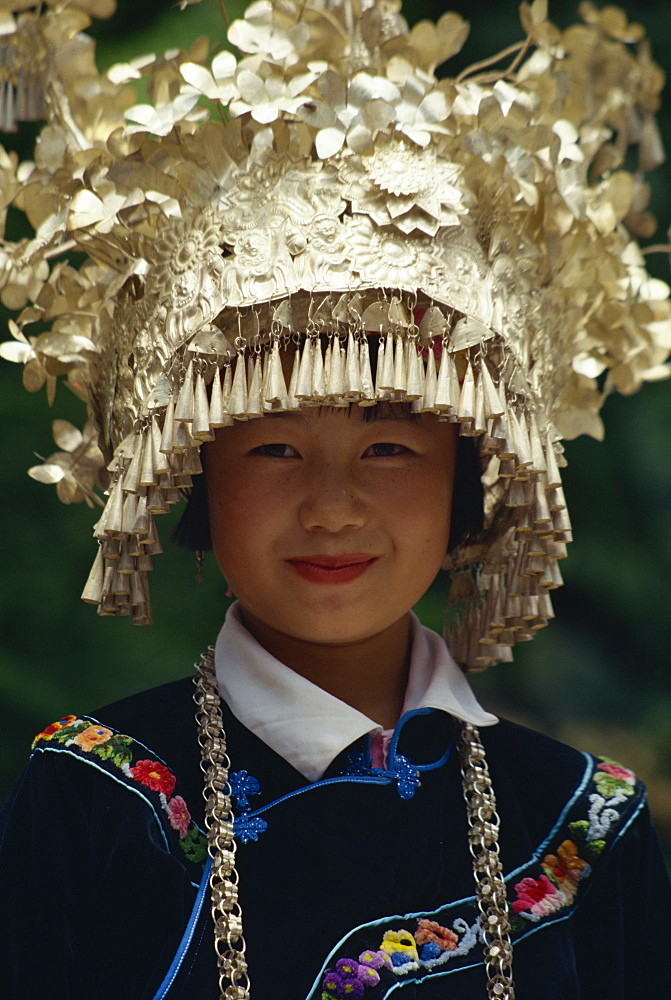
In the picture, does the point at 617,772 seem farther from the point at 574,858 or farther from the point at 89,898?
the point at 89,898

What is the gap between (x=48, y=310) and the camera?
5.44ft

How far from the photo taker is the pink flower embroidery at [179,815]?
143 cm

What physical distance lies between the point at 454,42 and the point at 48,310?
684mm

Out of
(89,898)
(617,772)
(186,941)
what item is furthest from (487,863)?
(89,898)

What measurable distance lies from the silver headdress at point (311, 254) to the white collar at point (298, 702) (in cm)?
13

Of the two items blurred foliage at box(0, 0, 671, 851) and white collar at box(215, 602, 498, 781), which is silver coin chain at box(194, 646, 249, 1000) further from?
blurred foliage at box(0, 0, 671, 851)

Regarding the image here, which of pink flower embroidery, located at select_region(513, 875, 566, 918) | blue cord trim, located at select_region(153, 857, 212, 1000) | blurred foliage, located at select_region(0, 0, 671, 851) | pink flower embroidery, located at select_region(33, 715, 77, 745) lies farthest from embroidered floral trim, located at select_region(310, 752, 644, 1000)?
blurred foliage, located at select_region(0, 0, 671, 851)

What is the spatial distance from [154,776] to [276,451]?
0.43m

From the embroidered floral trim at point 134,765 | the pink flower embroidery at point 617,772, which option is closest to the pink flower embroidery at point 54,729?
the embroidered floral trim at point 134,765

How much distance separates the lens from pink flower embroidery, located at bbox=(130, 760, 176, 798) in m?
1.45

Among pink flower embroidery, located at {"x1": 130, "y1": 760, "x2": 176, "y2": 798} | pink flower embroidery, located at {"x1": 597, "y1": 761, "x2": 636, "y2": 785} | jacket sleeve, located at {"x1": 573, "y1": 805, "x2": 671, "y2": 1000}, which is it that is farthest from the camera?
pink flower embroidery, located at {"x1": 597, "y1": 761, "x2": 636, "y2": 785}

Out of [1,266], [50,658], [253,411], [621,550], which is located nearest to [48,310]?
[1,266]

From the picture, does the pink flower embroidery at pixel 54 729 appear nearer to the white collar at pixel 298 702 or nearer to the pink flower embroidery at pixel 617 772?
the white collar at pixel 298 702

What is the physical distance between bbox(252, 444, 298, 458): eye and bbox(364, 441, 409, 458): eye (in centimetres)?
10
